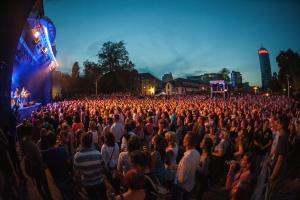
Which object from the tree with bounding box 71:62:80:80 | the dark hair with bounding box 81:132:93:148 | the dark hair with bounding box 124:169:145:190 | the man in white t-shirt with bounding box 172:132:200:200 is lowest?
the man in white t-shirt with bounding box 172:132:200:200

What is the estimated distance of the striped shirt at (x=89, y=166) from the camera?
14.1 ft

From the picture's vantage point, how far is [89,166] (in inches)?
169

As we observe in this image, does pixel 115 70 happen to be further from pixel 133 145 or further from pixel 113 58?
pixel 133 145

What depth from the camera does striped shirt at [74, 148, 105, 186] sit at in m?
4.30

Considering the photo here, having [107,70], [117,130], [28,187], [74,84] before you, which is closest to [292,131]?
[117,130]

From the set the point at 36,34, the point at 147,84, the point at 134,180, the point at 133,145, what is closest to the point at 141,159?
the point at 134,180

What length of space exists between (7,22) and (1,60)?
3.20 feet

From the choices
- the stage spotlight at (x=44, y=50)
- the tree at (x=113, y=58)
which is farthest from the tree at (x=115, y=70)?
the stage spotlight at (x=44, y=50)

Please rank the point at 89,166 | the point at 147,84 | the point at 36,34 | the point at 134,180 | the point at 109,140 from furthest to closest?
the point at 147,84 → the point at 36,34 → the point at 109,140 → the point at 89,166 → the point at 134,180

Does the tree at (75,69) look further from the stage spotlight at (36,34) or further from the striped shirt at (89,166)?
the striped shirt at (89,166)

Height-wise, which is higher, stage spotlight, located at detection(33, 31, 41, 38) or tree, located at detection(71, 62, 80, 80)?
tree, located at detection(71, 62, 80, 80)

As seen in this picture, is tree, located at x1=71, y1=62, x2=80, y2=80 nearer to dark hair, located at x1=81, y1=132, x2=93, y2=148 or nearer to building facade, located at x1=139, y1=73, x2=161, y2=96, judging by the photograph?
building facade, located at x1=139, y1=73, x2=161, y2=96

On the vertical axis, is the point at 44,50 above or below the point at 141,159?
above

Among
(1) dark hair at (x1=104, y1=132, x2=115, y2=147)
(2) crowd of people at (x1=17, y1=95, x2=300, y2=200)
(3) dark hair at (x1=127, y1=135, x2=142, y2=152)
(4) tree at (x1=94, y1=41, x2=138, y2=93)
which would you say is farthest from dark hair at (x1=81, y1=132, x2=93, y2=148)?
(4) tree at (x1=94, y1=41, x2=138, y2=93)
